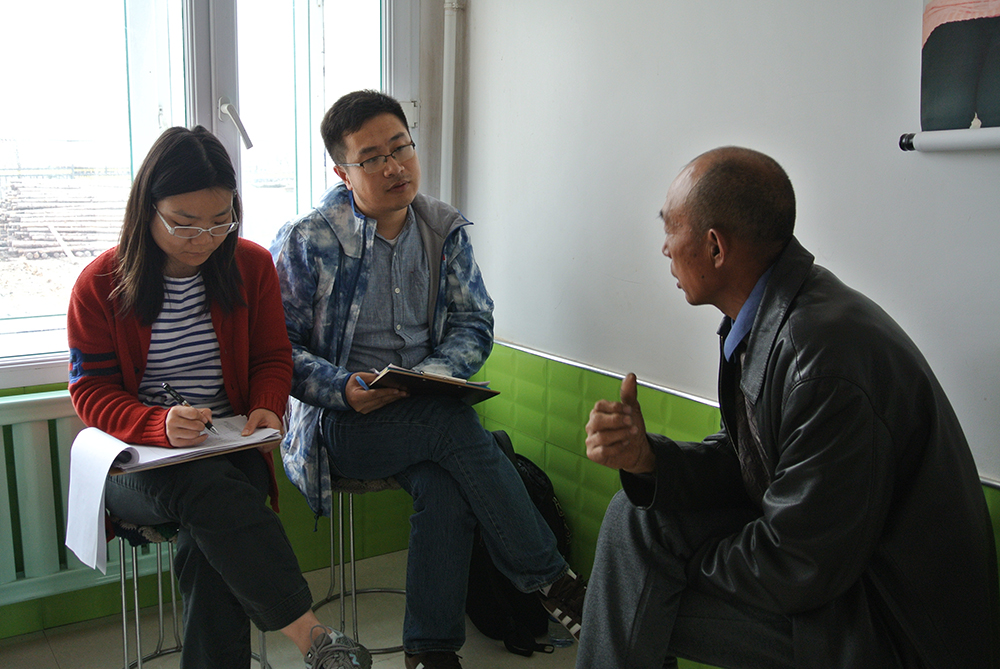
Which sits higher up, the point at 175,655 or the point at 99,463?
the point at 99,463

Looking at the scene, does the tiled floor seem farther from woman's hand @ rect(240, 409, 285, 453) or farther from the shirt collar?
the shirt collar

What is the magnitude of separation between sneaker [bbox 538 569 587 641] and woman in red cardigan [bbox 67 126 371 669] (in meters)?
0.48

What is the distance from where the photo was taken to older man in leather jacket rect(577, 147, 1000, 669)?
1.15 m

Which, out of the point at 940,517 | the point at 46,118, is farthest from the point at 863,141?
the point at 46,118

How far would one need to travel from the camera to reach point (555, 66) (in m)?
2.39

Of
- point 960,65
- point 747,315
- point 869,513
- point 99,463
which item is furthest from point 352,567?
point 960,65

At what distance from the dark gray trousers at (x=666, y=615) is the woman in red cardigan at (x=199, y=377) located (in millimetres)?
608

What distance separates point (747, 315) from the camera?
4.51 ft

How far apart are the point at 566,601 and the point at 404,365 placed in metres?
0.75

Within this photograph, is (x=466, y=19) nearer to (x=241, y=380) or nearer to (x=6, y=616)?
(x=241, y=380)

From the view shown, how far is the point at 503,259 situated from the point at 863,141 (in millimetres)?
1302

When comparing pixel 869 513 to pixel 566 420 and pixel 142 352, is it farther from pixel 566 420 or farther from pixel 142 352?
pixel 142 352

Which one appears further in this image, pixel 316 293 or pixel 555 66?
pixel 555 66

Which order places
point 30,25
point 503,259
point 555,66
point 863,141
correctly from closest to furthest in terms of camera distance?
point 863,141, point 30,25, point 555,66, point 503,259
